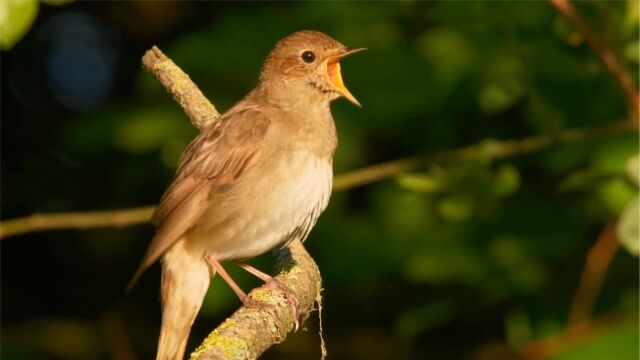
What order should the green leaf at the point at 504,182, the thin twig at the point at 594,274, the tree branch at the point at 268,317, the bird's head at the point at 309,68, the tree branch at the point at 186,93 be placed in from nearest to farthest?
the tree branch at the point at 268,317 < the bird's head at the point at 309,68 < the green leaf at the point at 504,182 < the tree branch at the point at 186,93 < the thin twig at the point at 594,274

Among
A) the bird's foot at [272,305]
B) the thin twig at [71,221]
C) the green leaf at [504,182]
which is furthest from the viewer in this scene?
the thin twig at [71,221]

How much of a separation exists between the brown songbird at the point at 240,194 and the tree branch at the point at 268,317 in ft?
0.51

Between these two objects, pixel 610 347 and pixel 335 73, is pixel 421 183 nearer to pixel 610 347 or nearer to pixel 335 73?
pixel 335 73

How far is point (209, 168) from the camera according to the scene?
15.8 ft

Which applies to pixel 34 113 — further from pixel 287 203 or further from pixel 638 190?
pixel 638 190

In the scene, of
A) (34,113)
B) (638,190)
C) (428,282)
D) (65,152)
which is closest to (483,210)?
(428,282)

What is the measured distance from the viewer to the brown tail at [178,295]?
15.9ft

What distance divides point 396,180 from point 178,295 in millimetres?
1750

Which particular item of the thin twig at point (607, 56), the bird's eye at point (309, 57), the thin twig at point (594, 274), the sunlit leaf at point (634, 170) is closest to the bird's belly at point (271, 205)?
the bird's eye at point (309, 57)

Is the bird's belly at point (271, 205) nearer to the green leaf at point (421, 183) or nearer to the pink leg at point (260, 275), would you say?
the pink leg at point (260, 275)

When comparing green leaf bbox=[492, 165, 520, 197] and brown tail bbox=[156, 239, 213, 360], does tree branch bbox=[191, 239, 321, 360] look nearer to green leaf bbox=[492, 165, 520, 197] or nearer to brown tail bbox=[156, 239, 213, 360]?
brown tail bbox=[156, 239, 213, 360]

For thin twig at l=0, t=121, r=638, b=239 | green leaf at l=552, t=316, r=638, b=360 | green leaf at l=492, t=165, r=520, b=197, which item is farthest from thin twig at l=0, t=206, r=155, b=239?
green leaf at l=552, t=316, r=638, b=360

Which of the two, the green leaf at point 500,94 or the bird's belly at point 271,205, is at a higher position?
the green leaf at point 500,94

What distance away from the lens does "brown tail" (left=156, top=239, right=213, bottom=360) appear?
483 cm
